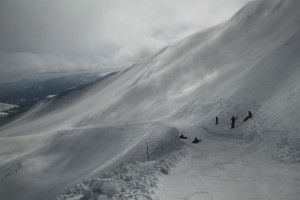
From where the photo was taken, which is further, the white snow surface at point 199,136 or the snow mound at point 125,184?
the white snow surface at point 199,136

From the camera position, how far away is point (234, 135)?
31.1 meters

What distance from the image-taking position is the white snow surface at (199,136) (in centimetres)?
1909

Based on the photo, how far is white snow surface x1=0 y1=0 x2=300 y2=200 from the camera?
1909 centimetres

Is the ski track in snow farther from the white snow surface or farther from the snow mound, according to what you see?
the snow mound

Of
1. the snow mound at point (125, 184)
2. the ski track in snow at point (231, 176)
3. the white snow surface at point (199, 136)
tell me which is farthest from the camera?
the white snow surface at point (199, 136)

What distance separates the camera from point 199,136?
32750 millimetres

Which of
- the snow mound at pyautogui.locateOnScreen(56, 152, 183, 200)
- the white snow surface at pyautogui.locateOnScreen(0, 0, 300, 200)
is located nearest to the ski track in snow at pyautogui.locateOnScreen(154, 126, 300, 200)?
the white snow surface at pyautogui.locateOnScreen(0, 0, 300, 200)

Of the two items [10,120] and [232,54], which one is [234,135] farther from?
[10,120]

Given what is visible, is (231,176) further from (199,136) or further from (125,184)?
(199,136)

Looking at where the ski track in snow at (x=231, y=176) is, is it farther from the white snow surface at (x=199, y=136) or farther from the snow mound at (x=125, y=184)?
the snow mound at (x=125, y=184)

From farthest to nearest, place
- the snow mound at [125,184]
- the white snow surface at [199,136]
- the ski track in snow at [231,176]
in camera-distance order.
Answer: the white snow surface at [199,136] → the ski track in snow at [231,176] → the snow mound at [125,184]

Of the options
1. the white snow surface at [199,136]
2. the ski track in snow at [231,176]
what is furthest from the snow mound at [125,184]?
the ski track in snow at [231,176]

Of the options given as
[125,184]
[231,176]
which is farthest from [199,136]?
[125,184]

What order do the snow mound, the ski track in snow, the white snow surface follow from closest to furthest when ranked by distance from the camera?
the snow mound < the ski track in snow < the white snow surface
